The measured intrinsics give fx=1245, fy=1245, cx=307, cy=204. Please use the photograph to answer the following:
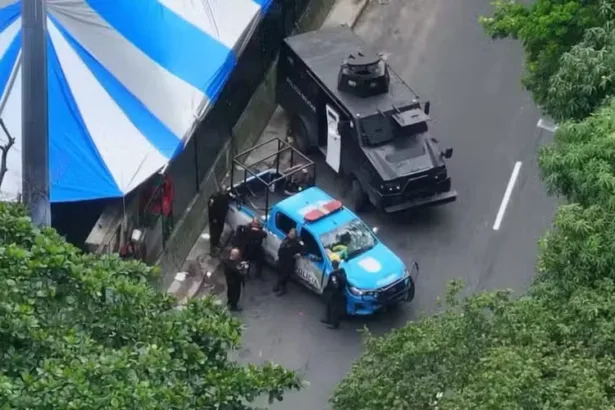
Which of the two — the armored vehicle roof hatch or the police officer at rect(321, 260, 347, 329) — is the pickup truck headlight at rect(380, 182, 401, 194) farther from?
the police officer at rect(321, 260, 347, 329)

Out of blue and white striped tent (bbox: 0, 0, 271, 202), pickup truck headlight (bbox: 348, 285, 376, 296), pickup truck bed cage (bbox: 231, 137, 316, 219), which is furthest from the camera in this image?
pickup truck bed cage (bbox: 231, 137, 316, 219)

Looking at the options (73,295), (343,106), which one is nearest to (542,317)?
(73,295)

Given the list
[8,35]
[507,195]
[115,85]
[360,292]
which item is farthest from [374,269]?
[8,35]

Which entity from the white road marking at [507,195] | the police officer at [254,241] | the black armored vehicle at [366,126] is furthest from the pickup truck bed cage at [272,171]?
Answer: the white road marking at [507,195]

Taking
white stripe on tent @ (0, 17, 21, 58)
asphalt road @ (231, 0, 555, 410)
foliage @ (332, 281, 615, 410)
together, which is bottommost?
asphalt road @ (231, 0, 555, 410)

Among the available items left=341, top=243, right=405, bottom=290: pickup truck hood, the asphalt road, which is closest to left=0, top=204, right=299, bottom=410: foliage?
the asphalt road

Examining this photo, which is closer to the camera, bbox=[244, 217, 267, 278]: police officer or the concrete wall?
bbox=[244, 217, 267, 278]: police officer

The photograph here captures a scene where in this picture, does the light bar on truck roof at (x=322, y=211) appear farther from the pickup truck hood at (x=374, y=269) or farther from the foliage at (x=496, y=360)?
the foliage at (x=496, y=360)

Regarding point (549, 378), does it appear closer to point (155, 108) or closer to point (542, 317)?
point (542, 317)
